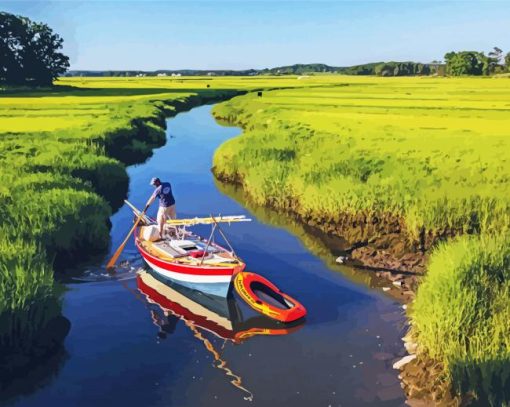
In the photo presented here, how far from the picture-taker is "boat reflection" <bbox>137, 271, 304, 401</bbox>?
1305cm

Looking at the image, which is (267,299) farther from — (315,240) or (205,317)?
(315,240)

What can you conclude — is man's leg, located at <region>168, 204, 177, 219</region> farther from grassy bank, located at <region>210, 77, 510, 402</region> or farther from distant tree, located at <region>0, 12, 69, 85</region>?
distant tree, located at <region>0, 12, 69, 85</region>

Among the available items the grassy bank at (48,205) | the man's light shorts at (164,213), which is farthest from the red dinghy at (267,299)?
the man's light shorts at (164,213)

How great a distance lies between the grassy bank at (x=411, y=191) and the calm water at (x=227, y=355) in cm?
176

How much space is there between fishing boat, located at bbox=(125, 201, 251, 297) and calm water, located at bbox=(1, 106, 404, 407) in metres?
1.07

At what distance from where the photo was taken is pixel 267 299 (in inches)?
573

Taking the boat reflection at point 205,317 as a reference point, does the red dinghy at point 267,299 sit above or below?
above

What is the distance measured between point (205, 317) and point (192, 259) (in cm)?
176

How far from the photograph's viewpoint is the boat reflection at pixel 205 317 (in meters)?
13.1

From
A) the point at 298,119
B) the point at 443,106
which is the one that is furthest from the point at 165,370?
the point at 443,106

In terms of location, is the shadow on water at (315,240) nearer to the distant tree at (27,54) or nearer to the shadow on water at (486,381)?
the shadow on water at (486,381)

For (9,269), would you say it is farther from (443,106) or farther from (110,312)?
(443,106)

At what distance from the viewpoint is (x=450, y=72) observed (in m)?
181

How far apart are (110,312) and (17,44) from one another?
10015 centimetres
